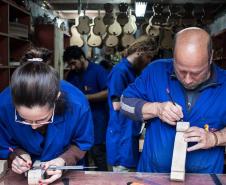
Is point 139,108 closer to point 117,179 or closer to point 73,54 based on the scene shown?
point 117,179

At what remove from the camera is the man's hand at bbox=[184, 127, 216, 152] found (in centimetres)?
194

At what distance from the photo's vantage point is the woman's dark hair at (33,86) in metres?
1.70

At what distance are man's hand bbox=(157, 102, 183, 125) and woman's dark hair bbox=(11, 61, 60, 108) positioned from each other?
572mm

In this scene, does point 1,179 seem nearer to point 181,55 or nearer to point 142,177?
point 142,177

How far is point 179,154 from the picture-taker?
77.0 inches

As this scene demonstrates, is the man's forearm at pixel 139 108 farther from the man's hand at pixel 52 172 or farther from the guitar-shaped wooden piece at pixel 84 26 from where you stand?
the guitar-shaped wooden piece at pixel 84 26

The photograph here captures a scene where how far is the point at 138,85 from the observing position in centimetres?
229

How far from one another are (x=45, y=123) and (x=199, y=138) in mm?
768

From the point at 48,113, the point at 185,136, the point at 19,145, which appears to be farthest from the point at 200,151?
the point at 19,145

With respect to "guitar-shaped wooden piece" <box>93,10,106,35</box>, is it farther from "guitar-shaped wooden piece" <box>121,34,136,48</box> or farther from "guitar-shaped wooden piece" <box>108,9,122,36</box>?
"guitar-shaped wooden piece" <box>121,34,136,48</box>

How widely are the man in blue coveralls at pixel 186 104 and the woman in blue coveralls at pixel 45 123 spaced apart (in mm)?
327

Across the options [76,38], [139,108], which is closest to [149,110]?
[139,108]

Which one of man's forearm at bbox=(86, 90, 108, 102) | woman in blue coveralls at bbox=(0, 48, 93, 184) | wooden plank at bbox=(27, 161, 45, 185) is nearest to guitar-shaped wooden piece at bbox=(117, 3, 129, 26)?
man's forearm at bbox=(86, 90, 108, 102)

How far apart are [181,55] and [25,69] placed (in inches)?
30.1
